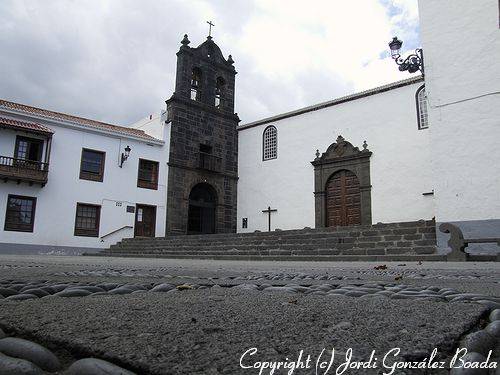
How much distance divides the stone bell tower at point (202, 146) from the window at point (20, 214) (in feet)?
16.3

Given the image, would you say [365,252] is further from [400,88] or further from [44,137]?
[44,137]

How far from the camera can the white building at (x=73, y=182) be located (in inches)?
587

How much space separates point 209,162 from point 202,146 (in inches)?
34.5

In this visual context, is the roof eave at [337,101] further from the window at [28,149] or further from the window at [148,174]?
the window at [28,149]

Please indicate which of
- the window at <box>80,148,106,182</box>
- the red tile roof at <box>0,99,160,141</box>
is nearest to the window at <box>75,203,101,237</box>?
the window at <box>80,148,106,182</box>

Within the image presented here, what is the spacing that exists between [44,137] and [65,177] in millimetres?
1586

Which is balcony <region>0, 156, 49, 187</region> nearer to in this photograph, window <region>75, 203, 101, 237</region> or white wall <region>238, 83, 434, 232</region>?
window <region>75, 203, 101, 237</region>

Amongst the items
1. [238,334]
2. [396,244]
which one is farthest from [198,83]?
[238,334]

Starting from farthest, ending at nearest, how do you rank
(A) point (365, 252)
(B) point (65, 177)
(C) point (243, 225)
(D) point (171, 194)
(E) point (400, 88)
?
(C) point (243, 225) < (D) point (171, 194) < (B) point (65, 177) < (E) point (400, 88) < (A) point (365, 252)

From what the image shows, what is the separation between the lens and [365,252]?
9234 mm

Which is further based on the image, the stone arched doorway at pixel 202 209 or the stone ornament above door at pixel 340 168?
the stone arched doorway at pixel 202 209

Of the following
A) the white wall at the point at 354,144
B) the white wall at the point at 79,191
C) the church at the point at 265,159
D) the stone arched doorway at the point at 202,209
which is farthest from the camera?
the stone arched doorway at the point at 202,209

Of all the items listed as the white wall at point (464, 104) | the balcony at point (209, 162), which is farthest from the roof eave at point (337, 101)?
the white wall at point (464, 104)

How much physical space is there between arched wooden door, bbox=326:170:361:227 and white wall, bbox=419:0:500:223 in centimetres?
520
